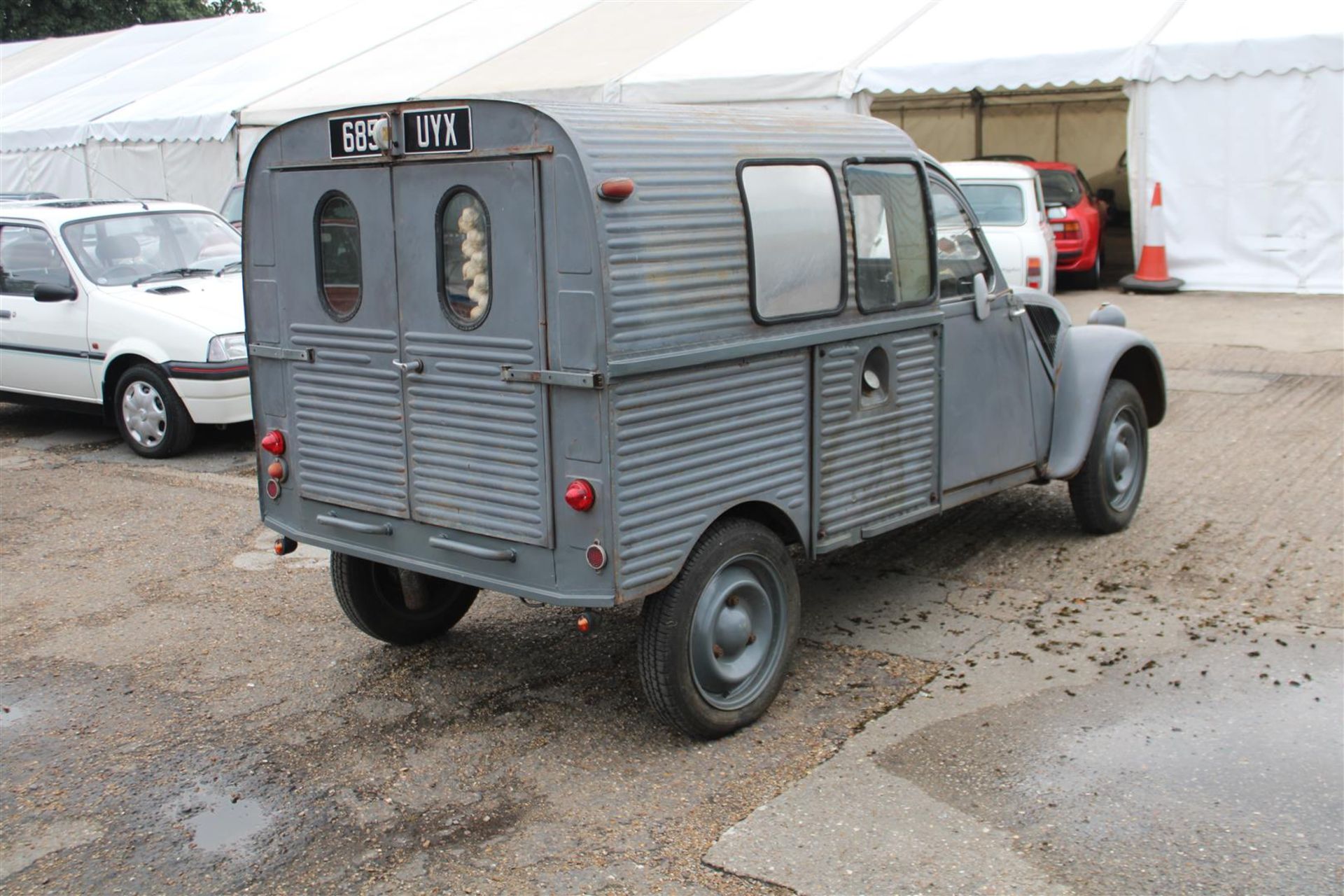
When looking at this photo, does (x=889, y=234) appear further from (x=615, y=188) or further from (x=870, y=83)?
(x=870, y=83)

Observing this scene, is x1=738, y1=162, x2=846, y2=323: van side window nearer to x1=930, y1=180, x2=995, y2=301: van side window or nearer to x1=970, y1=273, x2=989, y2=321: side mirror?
x1=930, y1=180, x2=995, y2=301: van side window

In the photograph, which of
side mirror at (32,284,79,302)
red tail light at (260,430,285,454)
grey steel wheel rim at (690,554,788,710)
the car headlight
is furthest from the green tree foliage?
grey steel wheel rim at (690,554,788,710)

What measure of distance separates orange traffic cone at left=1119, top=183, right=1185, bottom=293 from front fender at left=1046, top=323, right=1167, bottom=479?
9.23 meters

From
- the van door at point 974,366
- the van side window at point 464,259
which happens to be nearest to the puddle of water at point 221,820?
the van side window at point 464,259

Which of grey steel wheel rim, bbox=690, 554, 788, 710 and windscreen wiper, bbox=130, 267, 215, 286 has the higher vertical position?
windscreen wiper, bbox=130, 267, 215, 286

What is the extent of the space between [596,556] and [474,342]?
2.82ft

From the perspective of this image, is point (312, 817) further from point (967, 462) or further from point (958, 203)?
point (958, 203)

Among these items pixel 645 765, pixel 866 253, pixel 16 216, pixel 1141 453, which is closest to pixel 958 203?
pixel 866 253

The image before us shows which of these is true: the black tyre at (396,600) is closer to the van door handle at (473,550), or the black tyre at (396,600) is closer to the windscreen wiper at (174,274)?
the van door handle at (473,550)

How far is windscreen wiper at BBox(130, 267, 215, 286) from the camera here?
969cm

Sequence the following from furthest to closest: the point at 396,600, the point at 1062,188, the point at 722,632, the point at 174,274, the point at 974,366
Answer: the point at 1062,188 < the point at 174,274 < the point at 974,366 < the point at 396,600 < the point at 722,632

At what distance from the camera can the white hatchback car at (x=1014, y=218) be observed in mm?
12336

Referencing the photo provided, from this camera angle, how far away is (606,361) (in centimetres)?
407

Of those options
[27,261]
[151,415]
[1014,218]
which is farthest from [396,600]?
[1014,218]
